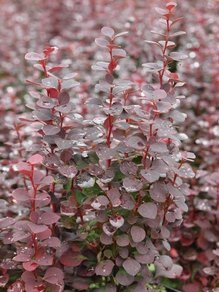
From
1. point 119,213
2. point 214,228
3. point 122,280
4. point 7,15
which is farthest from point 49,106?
point 7,15

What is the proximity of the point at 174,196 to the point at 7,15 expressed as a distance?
3017 mm

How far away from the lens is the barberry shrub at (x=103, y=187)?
1.65 metres

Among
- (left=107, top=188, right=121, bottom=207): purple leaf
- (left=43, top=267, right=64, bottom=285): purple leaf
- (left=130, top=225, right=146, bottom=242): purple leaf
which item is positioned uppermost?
(left=107, top=188, right=121, bottom=207): purple leaf

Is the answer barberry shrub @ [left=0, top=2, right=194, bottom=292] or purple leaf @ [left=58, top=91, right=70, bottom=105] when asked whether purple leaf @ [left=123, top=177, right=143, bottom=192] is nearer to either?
barberry shrub @ [left=0, top=2, right=194, bottom=292]

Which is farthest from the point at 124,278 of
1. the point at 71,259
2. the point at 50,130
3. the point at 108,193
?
the point at 50,130

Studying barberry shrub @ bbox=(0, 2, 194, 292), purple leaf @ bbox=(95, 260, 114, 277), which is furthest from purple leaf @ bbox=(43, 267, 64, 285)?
purple leaf @ bbox=(95, 260, 114, 277)

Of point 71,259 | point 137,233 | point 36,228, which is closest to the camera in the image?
point 36,228

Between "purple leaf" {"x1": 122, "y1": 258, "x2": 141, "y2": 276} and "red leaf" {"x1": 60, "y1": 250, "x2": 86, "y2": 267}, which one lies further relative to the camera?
"red leaf" {"x1": 60, "y1": 250, "x2": 86, "y2": 267}

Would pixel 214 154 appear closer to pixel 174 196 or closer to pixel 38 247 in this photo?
pixel 174 196

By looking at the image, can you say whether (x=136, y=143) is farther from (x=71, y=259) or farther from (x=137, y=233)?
(x=71, y=259)

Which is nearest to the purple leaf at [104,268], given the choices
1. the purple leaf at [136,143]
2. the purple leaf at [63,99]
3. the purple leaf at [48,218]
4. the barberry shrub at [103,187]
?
the barberry shrub at [103,187]

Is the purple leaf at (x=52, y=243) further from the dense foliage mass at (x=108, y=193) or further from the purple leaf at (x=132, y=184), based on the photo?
the purple leaf at (x=132, y=184)

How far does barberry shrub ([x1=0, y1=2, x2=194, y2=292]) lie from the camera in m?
1.65

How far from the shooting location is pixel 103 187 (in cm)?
181
